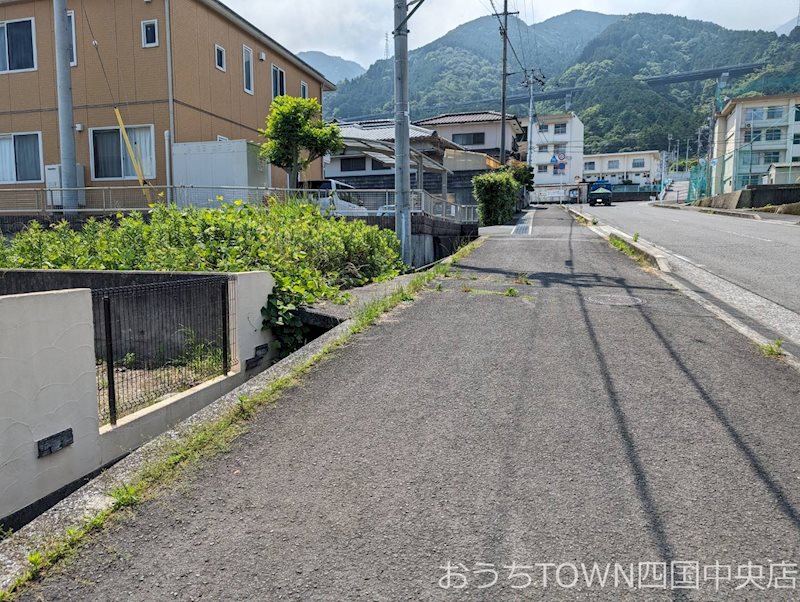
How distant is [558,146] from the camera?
278 ft

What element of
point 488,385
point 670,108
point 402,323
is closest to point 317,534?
point 488,385

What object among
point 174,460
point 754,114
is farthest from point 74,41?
point 754,114

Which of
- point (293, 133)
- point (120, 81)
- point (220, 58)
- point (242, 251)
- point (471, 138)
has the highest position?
point (471, 138)

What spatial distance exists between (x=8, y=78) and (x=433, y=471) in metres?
21.8

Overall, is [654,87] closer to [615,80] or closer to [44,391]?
[615,80]

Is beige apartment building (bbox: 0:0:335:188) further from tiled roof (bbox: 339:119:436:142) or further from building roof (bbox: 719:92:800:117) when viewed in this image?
building roof (bbox: 719:92:800:117)

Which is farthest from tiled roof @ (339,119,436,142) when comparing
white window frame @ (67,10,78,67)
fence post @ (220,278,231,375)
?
fence post @ (220,278,231,375)

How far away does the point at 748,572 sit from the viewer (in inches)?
98.4

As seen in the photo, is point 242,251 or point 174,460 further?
point 242,251

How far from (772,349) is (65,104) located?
1730cm

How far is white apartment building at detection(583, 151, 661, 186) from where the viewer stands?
9712 cm

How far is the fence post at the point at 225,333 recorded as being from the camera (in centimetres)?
626

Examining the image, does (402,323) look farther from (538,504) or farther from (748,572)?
(748,572)

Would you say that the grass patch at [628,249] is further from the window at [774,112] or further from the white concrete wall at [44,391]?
the window at [774,112]
